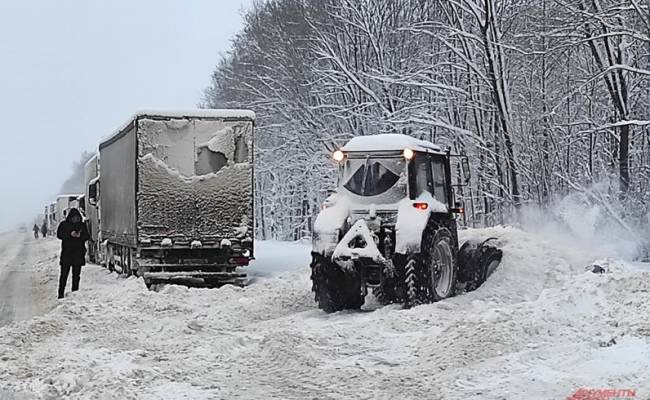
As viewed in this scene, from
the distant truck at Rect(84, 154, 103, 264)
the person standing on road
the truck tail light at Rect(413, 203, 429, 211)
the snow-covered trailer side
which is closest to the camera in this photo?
the truck tail light at Rect(413, 203, 429, 211)

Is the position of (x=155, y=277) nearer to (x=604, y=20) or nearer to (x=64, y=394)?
(x=64, y=394)

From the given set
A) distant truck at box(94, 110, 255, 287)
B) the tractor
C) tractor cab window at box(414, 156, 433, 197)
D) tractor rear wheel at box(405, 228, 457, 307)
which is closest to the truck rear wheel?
the tractor

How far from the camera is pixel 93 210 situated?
28.3m

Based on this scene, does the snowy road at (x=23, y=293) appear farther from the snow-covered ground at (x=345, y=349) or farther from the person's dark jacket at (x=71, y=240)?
the snow-covered ground at (x=345, y=349)

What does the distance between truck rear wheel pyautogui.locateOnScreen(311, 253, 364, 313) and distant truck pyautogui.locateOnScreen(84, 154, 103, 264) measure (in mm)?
14579

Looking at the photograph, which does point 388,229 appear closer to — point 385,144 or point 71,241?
point 385,144

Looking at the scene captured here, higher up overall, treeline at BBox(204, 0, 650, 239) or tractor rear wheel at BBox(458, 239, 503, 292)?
treeline at BBox(204, 0, 650, 239)

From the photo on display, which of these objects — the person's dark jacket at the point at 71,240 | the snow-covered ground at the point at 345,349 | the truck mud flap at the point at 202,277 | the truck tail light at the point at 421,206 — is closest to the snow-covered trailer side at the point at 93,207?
the truck mud flap at the point at 202,277

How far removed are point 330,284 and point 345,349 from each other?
12.0ft

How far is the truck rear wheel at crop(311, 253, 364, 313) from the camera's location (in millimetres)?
13062

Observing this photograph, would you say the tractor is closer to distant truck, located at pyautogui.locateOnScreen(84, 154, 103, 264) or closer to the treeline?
the treeline

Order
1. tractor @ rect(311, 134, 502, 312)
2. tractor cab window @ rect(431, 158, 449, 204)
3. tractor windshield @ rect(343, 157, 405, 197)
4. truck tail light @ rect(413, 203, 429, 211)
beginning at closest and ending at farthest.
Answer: tractor @ rect(311, 134, 502, 312) < truck tail light @ rect(413, 203, 429, 211) < tractor windshield @ rect(343, 157, 405, 197) < tractor cab window @ rect(431, 158, 449, 204)

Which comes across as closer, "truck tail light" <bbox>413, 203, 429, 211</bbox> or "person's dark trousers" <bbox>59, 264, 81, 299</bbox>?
"truck tail light" <bbox>413, 203, 429, 211</bbox>

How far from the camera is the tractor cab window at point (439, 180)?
13898 millimetres
